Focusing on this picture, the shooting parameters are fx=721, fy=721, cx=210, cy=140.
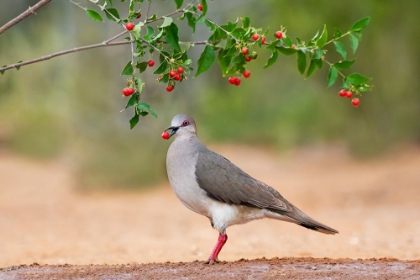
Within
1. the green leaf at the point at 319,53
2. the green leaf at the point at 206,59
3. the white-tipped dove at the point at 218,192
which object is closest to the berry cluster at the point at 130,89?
the green leaf at the point at 206,59

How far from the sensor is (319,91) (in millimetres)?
19578

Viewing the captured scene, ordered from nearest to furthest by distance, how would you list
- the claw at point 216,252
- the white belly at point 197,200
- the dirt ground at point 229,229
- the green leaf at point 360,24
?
the green leaf at point 360,24
the dirt ground at point 229,229
the claw at point 216,252
the white belly at point 197,200

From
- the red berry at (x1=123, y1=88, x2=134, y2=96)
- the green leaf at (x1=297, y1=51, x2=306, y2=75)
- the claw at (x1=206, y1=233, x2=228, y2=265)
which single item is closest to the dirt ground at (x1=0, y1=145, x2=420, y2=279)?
the claw at (x1=206, y1=233, x2=228, y2=265)

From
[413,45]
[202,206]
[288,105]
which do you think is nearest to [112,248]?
[202,206]

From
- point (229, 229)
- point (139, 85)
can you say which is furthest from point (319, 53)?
point (229, 229)

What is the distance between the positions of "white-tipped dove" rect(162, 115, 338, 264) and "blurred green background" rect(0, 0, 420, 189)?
236 inches

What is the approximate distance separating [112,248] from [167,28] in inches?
206

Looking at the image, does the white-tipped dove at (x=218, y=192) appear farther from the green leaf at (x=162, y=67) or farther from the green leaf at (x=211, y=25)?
the green leaf at (x=211, y=25)

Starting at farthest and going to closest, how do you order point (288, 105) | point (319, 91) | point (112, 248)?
point (288, 105), point (319, 91), point (112, 248)

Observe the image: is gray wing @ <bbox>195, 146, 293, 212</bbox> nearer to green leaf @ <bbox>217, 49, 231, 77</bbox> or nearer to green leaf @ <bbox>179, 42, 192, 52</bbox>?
green leaf @ <bbox>217, 49, 231, 77</bbox>

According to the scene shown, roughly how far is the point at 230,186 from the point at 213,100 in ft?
56.6

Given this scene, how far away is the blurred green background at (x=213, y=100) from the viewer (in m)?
15.8

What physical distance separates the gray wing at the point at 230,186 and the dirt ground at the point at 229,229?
471 mm

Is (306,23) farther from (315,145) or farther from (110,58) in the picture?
(315,145)
